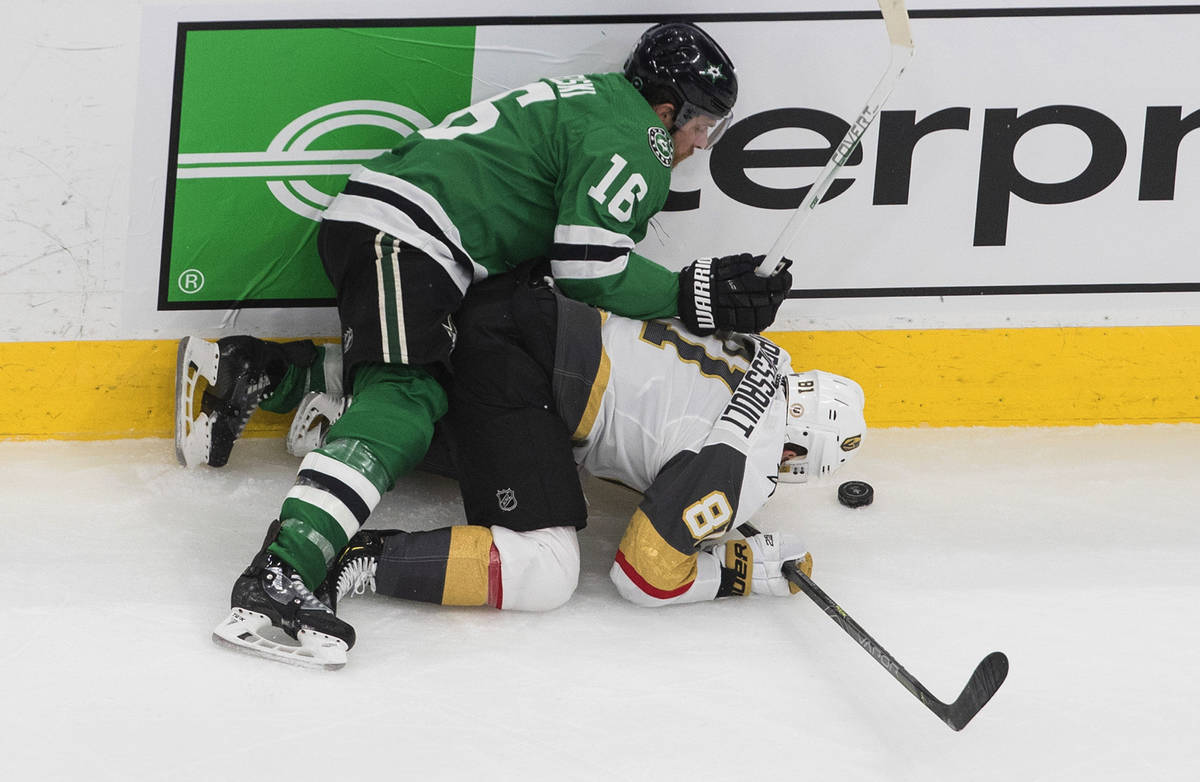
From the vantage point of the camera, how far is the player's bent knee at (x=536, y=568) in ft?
7.79

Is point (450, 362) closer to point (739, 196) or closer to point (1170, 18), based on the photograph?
point (739, 196)

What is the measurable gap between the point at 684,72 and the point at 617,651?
115 centimetres

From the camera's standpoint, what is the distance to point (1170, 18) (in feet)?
9.81

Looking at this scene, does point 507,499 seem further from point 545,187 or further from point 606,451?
point 545,187

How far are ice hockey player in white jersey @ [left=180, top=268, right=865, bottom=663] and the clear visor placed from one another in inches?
16.7

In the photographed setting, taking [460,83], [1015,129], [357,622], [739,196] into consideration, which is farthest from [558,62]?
[357,622]

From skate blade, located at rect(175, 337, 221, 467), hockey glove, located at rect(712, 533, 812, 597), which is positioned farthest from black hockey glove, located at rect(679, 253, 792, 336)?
skate blade, located at rect(175, 337, 221, 467)

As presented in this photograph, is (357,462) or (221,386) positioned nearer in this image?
(357,462)

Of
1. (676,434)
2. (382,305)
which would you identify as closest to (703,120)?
(676,434)

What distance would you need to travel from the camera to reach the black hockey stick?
206 centimetres

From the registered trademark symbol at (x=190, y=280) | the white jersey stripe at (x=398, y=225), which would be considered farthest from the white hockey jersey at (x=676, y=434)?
the registered trademark symbol at (x=190, y=280)

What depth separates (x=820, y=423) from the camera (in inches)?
101

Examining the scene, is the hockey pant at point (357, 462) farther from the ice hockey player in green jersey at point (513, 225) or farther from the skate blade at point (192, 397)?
the skate blade at point (192, 397)

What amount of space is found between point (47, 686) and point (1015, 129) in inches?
93.3
